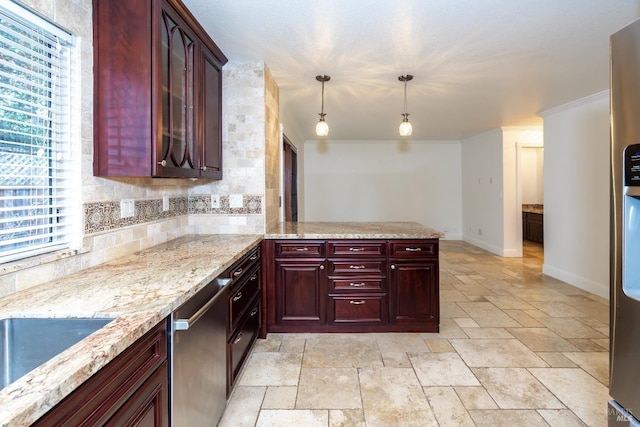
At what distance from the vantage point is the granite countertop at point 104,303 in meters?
0.70

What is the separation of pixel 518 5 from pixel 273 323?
9.24 feet

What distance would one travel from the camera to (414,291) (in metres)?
2.97

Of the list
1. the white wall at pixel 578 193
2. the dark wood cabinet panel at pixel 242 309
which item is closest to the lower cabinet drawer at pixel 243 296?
the dark wood cabinet panel at pixel 242 309

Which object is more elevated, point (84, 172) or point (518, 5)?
point (518, 5)

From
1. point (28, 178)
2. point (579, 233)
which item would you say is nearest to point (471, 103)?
point (579, 233)

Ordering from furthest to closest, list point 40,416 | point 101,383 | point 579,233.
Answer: point 579,233 → point 101,383 → point 40,416

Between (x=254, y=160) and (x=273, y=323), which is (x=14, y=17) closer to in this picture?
(x=254, y=160)

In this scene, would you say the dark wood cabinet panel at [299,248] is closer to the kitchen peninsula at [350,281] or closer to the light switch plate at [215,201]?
the kitchen peninsula at [350,281]

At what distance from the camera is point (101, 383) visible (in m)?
0.88

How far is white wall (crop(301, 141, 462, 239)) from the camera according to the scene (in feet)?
25.9

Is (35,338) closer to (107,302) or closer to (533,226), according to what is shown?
(107,302)

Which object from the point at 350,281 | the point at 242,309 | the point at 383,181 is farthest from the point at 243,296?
the point at 383,181

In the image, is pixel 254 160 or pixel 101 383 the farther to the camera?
pixel 254 160

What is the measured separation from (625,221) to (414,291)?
1.86 metres
